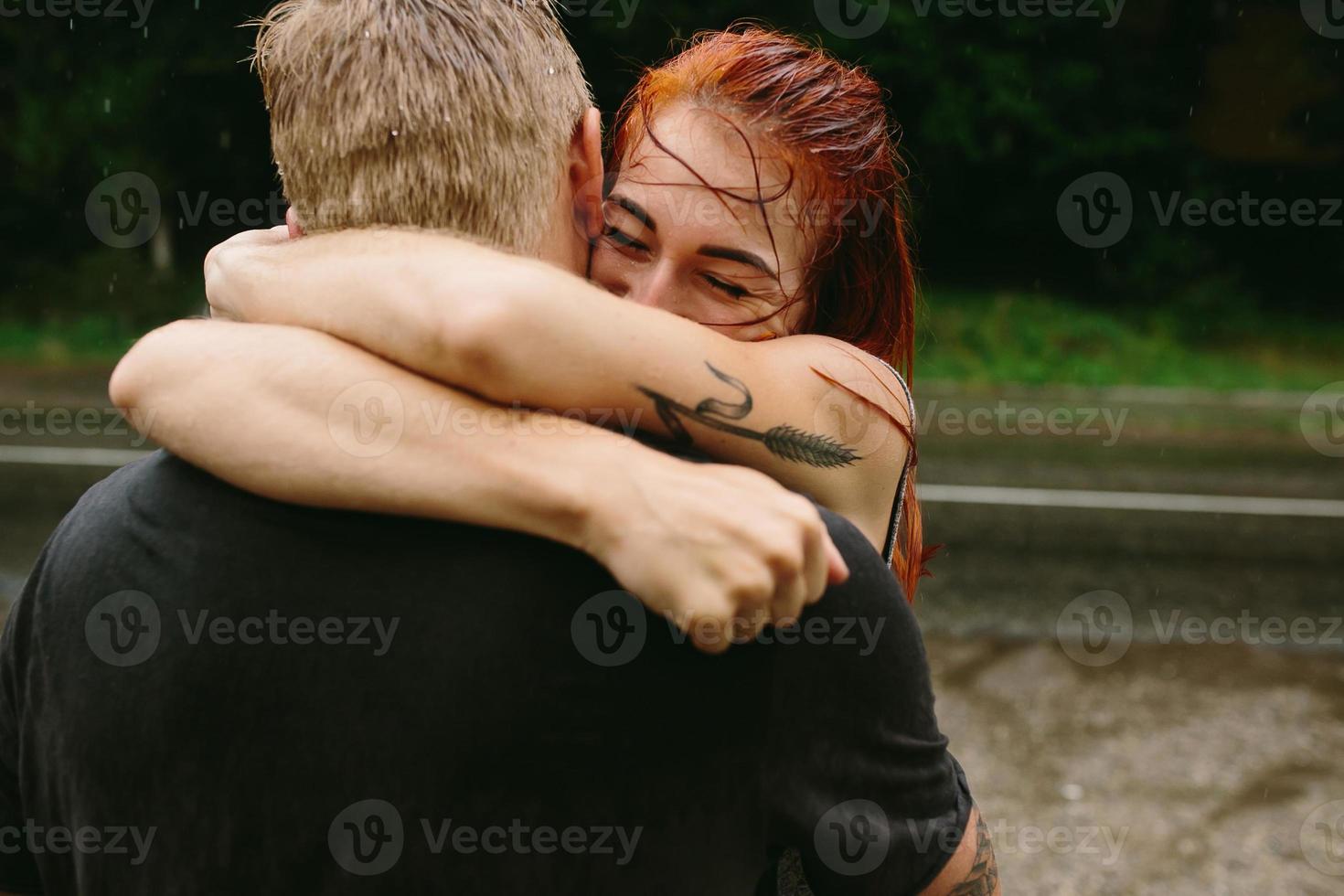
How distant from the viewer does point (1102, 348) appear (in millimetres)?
13188

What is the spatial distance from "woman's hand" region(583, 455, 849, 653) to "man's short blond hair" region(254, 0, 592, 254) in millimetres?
413

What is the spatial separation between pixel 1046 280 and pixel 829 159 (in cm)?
1423

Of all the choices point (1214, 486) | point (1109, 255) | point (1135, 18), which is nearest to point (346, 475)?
point (1214, 486)

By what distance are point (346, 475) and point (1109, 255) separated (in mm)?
15347

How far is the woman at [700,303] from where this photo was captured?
1.18 meters

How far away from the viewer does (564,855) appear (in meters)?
1.23

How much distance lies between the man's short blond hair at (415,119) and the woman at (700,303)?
7cm

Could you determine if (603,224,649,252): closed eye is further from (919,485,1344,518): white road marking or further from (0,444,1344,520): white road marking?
(919,485,1344,518): white road marking

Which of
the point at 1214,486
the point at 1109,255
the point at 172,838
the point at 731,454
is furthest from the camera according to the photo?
the point at 1109,255

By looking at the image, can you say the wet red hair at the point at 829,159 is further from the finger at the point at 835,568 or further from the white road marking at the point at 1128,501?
the white road marking at the point at 1128,501

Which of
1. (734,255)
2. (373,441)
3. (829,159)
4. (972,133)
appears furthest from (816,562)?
(972,133)

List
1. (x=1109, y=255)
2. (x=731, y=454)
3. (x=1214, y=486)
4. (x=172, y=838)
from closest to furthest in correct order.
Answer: (x=172, y=838)
(x=731, y=454)
(x=1214, y=486)
(x=1109, y=255)

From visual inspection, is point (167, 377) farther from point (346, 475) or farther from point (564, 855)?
point (564, 855)

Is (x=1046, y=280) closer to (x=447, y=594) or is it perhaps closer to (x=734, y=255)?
(x=734, y=255)
